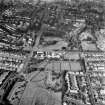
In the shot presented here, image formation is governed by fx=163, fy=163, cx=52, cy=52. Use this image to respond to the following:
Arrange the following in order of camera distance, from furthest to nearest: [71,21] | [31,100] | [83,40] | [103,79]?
[71,21], [83,40], [103,79], [31,100]

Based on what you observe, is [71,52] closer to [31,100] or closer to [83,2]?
[31,100]

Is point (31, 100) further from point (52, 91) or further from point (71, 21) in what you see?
point (71, 21)

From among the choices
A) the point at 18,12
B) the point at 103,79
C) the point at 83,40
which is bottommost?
the point at 103,79

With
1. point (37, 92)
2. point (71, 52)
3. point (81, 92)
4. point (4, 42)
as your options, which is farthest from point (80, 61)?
point (4, 42)

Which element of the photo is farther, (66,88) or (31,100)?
(66,88)

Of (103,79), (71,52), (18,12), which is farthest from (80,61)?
(18,12)

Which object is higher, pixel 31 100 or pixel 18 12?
pixel 18 12

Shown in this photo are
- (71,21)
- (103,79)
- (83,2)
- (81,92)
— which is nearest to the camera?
A: (81,92)
